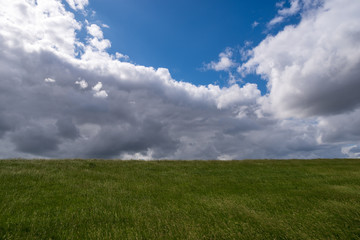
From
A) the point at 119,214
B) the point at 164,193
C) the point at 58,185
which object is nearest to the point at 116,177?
the point at 58,185

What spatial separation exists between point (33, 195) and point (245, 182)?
1781 cm

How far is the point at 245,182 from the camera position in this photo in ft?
70.7

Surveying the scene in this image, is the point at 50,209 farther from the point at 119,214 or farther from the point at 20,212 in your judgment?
the point at 119,214

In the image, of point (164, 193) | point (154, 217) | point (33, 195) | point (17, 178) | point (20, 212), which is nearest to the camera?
point (154, 217)

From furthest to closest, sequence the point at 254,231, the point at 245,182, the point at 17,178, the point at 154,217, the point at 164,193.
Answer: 1. the point at 245,182
2. the point at 17,178
3. the point at 164,193
4. the point at 154,217
5. the point at 254,231

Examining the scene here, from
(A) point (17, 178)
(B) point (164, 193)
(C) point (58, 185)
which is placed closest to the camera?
(B) point (164, 193)

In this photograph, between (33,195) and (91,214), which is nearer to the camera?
(91,214)

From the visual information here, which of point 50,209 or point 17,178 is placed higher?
point 17,178

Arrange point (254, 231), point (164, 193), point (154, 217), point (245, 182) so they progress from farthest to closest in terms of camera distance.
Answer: point (245, 182), point (164, 193), point (154, 217), point (254, 231)

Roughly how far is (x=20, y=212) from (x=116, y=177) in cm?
1126

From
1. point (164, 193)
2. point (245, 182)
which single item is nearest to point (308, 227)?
point (164, 193)

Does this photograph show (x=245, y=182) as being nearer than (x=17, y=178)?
No

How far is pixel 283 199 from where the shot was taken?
1465cm

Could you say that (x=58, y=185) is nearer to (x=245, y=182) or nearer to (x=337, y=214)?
(x=245, y=182)
